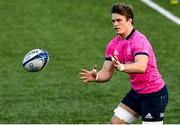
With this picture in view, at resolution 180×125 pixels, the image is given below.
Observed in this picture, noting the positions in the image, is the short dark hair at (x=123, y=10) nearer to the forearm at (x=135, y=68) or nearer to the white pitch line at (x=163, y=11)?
the forearm at (x=135, y=68)

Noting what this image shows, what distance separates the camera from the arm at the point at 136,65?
907cm

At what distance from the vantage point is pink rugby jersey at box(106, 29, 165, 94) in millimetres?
9570

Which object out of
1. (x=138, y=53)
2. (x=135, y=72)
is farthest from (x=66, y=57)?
(x=135, y=72)

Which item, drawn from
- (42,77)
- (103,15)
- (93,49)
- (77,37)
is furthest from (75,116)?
(103,15)

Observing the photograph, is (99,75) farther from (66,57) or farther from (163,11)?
(163,11)

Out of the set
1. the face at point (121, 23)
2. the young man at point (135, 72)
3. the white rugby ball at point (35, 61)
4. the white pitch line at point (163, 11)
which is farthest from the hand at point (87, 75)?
the white pitch line at point (163, 11)

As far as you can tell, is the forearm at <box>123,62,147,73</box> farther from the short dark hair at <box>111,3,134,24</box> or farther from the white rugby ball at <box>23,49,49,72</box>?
the white rugby ball at <box>23,49,49,72</box>

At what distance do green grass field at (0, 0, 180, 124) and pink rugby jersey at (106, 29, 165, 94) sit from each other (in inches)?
111

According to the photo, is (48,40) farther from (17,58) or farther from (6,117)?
(6,117)

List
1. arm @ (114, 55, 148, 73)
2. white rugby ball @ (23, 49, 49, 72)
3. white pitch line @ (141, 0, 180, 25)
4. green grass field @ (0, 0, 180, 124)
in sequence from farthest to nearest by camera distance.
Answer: white pitch line @ (141, 0, 180, 25) → green grass field @ (0, 0, 180, 124) → white rugby ball @ (23, 49, 49, 72) → arm @ (114, 55, 148, 73)

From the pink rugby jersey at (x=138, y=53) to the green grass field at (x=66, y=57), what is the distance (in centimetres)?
282

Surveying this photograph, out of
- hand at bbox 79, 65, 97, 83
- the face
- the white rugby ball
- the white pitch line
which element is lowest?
hand at bbox 79, 65, 97, 83

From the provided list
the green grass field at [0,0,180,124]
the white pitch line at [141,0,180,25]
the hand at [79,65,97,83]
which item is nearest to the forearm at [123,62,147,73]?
the hand at [79,65,97,83]

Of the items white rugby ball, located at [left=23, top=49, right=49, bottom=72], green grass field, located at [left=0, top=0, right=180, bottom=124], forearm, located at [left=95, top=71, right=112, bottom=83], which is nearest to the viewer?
forearm, located at [left=95, top=71, right=112, bottom=83]
